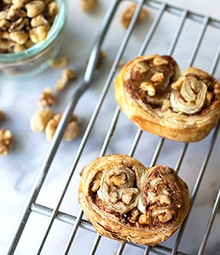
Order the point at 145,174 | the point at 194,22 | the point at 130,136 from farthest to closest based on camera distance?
1. the point at 194,22
2. the point at 130,136
3. the point at 145,174

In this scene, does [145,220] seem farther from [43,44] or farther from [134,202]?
[43,44]

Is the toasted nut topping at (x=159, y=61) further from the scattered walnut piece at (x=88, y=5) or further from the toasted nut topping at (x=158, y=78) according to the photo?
the scattered walnut piece at (x=88, y=5)

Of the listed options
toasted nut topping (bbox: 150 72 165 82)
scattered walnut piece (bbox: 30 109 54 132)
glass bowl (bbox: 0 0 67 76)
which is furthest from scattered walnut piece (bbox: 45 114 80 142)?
toasted nut topping (bbox: 150 72 165 82)

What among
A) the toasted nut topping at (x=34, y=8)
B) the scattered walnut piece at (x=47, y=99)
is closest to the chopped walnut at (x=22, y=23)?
the toasted nut topping at (x=34, y=8)

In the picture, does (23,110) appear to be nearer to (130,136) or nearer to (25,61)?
(25,61)

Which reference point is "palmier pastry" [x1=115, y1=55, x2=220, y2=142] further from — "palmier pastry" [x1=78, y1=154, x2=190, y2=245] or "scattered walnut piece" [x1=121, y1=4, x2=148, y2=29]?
"scattered walnut piece" [x1=121, y1=4, x2=148, y2=29]

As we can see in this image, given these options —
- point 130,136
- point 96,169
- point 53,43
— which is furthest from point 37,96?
point 96,169
